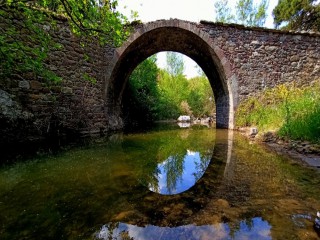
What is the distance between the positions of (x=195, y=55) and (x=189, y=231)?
Result: 950 centimetres

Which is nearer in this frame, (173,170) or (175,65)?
(173,170)

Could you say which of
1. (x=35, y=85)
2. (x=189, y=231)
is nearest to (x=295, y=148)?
(x=189, y=231)

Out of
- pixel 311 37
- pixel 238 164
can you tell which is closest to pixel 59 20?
pixel 238 164

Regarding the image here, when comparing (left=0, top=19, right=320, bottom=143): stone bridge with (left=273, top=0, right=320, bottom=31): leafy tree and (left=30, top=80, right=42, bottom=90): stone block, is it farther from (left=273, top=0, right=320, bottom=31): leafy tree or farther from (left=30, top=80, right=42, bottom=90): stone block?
(left=273, top=0, right=320, bottom=31): leafy tree

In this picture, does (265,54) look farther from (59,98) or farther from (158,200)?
(158,200)

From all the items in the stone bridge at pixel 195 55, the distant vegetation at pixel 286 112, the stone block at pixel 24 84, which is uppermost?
the stone bridge at pixel 195 55

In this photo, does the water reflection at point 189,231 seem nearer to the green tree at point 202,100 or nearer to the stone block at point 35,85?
the stone block at point 35,85

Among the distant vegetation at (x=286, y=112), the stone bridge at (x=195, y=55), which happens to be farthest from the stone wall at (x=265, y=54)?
the distant vegetation at (x=286, y=112)

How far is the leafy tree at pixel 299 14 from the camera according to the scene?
53.0 feet

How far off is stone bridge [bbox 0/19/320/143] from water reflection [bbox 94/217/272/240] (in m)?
4.95

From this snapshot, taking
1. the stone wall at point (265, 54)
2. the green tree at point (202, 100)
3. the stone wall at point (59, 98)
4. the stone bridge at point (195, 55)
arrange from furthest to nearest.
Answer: the green tree at point (202, 100), the stone wall at point (265, 54), the stone bridge at point (195, 55), the stone wall at point (59, 98)

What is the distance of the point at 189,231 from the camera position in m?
1.45

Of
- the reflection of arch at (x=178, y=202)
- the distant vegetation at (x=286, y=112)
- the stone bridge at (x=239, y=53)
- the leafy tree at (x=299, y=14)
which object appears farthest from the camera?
the leafy tree at (x=299, y=14)

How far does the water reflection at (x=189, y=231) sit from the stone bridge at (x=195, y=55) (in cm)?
495
